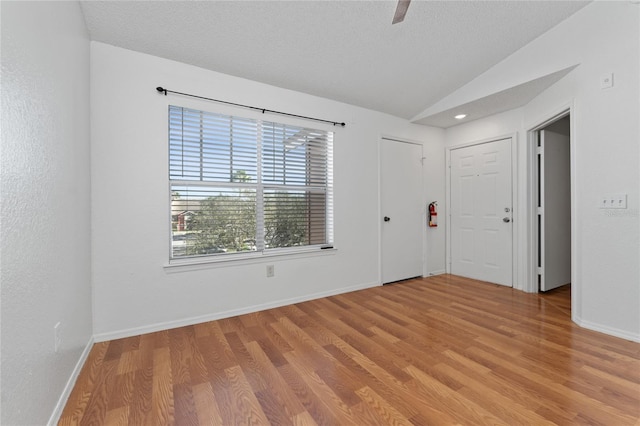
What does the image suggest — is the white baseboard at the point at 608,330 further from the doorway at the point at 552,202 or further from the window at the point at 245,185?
the window at the point at 245,185

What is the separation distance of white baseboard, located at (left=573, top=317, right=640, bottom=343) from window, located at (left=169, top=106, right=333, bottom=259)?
260 cm

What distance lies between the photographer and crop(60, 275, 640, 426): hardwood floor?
4.95ft

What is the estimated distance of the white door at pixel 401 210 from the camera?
4070mm

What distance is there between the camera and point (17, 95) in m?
1.16

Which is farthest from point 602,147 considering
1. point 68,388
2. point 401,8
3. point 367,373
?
point 68,388

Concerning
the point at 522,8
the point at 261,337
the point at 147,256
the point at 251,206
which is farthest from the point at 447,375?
the point at 522,8

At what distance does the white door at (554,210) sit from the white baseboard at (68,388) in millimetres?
4713

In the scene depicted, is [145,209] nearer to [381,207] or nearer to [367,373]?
[367,373]

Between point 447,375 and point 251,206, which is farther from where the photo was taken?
point 251,206

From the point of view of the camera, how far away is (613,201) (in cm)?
238

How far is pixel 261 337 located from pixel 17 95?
7.04 feet

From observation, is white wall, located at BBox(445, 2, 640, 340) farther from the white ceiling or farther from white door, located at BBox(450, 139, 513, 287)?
white door, located at BBox(450, 139, 513, 287)

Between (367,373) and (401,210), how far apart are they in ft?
→ 9.05

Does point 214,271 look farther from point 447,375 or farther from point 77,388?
point 447,375
